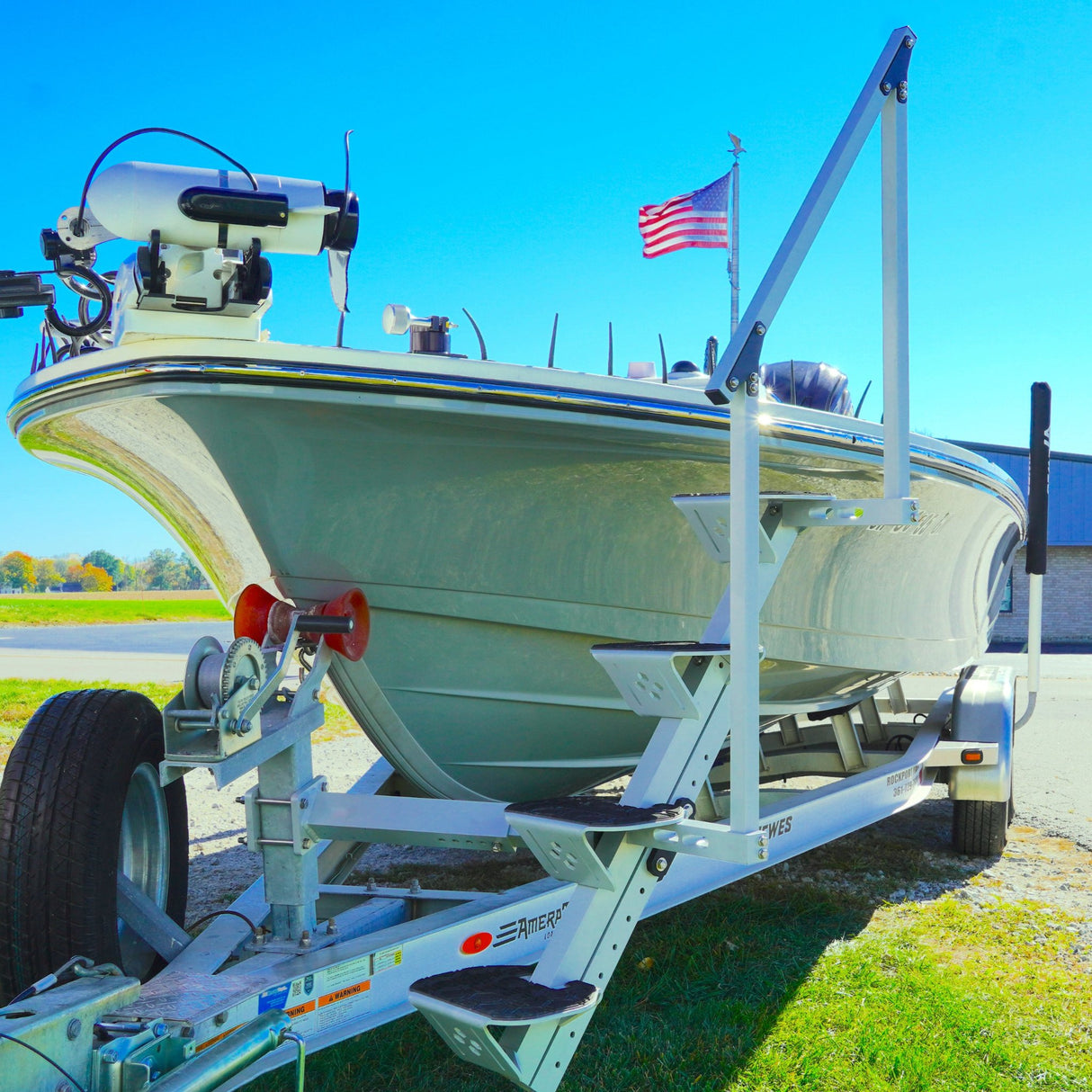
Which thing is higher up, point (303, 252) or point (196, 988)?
point (303, 252)

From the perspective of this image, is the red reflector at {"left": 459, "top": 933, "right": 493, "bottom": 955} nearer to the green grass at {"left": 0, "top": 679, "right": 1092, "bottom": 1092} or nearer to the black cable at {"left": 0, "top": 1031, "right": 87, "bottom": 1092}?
the green grass at {"left": 0, "top": 679, "right": 1092, "bottom": 1092}

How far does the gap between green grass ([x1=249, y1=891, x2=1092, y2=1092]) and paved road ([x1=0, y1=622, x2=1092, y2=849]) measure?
125 centimetres

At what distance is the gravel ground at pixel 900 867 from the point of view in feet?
12.2

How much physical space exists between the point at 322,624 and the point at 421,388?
2.18ft

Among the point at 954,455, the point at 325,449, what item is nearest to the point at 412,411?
the point at 325,449

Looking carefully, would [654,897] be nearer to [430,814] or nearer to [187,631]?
[430,814]

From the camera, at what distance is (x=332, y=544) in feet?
8.83

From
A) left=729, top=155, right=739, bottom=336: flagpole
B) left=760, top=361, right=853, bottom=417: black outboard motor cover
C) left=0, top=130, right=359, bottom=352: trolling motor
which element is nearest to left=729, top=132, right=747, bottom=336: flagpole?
left=729, top=155, right=739, bottom=336: flagpole

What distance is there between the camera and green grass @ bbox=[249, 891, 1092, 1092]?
2.35 m

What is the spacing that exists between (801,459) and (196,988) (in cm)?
205

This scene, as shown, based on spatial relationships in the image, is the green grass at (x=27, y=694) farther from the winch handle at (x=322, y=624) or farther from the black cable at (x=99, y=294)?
the winch handle at (x=322, y=624)

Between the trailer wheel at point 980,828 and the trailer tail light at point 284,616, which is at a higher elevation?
the trailer tail light at point 284,616

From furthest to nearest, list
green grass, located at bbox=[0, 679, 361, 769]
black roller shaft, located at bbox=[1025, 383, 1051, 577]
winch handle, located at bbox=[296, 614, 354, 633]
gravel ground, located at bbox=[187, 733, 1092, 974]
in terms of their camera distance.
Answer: green grass, located at bbox=[0, 679, 361, 769], black roller shaft, located at bbox=[1025, 383, 1051, 577], gravel ground, located at bbox=[187, 733, 1092, 974], winch handle, located at bbox=[296, 614, 354, 633]

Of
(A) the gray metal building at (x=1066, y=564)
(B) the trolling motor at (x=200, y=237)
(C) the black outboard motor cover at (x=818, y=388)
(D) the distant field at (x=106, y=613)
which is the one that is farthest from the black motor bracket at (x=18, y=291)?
(D) the distant field at (x=106, y=613)
